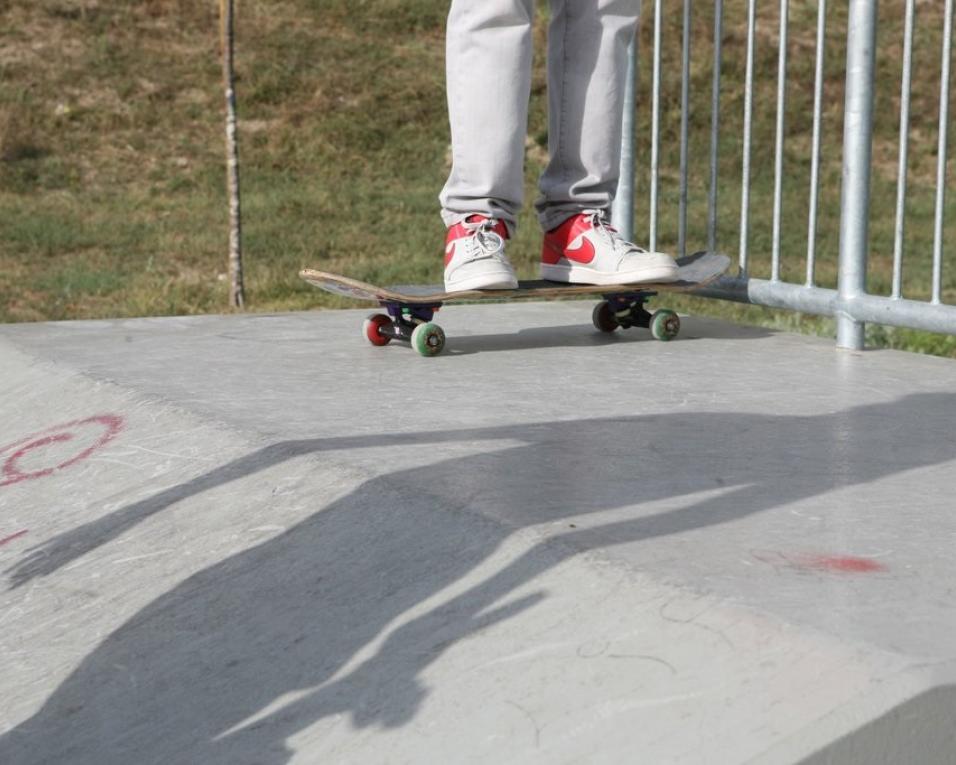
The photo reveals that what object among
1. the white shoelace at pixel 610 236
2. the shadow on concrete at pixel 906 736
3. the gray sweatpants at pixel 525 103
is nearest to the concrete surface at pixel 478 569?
the shadow on concrete at pixel 906 736

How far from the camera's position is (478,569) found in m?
1.62

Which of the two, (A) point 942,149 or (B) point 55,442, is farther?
(A) point 942,149

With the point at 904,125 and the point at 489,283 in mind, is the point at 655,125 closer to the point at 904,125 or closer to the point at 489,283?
the point at 904,125

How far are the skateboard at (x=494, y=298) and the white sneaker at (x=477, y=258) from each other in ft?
0.10

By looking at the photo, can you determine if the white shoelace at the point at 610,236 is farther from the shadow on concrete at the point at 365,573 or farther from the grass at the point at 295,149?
the grass at the point at 295,149

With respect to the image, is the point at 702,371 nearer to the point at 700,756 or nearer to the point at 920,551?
the point at 920,551

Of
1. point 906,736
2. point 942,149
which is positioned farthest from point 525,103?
point 906,736

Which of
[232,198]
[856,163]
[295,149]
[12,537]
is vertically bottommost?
[12,537]

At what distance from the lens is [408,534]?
5.80ft

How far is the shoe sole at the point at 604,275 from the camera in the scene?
3250 millimetres

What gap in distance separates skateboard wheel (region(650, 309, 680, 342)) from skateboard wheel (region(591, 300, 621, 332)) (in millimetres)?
127

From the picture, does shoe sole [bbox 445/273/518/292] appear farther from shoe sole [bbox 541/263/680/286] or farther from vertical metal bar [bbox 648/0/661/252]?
vertical metal bar [bbox 648/0/661/252]

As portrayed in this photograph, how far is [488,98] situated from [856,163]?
0.86 meters

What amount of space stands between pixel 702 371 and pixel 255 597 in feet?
4.79
